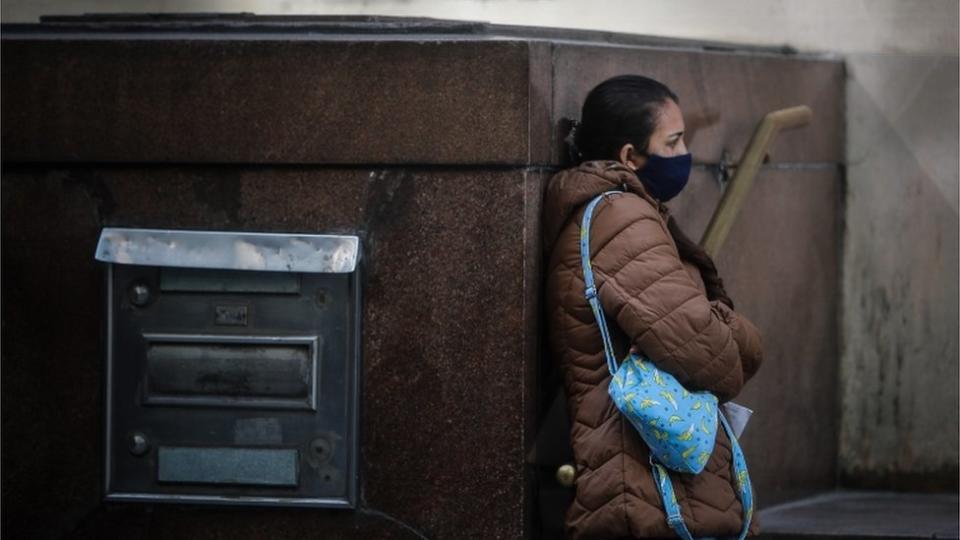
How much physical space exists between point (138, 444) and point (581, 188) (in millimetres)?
1561

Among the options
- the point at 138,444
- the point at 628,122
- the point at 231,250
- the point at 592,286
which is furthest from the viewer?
the point at 138,444

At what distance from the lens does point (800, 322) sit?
7.26m

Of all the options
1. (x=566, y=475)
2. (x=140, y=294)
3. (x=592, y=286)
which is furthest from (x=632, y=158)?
(x=140, y=294)

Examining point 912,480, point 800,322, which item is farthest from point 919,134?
point 912,480

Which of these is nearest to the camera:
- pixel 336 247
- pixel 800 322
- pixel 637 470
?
pixel 637 470

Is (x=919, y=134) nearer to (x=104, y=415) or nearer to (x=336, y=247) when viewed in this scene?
(x=336, y=247)

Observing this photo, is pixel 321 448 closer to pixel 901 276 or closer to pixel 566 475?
pixel 566 475

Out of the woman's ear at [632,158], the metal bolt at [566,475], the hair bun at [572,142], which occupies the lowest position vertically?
the metal bolt at [566,475]

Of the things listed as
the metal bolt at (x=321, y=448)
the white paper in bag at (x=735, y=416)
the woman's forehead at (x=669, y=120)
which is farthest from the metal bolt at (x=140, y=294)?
the white paper in bag at (x=735, y=416)

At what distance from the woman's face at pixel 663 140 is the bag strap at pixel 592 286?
21 centimetres

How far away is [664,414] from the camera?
16.3ft

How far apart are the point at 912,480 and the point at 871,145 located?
1329 millimetres

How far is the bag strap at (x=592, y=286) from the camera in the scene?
509 cm

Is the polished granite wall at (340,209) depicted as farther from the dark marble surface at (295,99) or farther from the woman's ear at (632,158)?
the woman's ear at (632,158)
